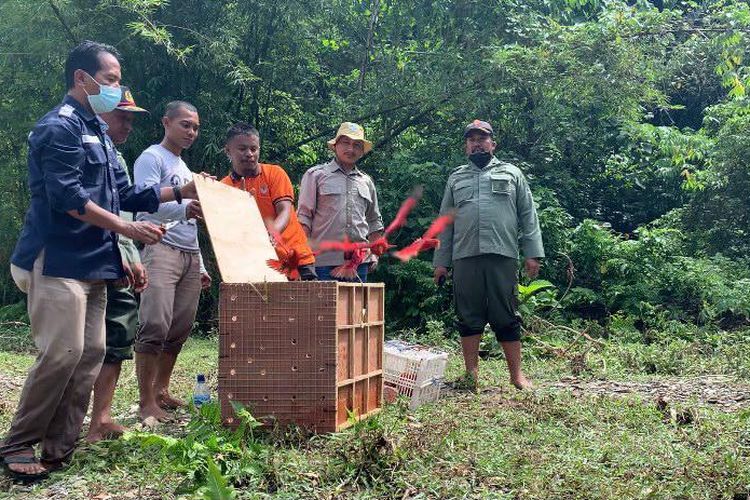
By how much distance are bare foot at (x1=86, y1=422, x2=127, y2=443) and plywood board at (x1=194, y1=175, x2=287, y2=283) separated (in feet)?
3.27

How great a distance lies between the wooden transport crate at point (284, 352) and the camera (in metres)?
3.87

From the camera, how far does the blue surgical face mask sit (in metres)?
3.79

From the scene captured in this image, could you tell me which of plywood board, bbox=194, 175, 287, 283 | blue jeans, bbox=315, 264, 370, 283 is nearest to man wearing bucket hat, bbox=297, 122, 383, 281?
blue jeans, bbox=315, 264, 370, 283

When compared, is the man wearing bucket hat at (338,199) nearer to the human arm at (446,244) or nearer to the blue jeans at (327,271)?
the blue jeans at (327,271)

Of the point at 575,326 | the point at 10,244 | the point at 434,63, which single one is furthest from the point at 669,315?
the point at 10,244

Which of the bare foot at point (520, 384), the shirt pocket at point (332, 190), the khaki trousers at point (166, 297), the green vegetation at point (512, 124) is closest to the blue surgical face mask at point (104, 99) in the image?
the khaki trousers at point (166, 297)

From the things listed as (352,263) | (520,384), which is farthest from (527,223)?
(352,263)

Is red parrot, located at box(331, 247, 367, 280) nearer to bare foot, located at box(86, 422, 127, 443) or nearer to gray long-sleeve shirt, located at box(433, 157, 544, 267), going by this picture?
gray long-sleeve shirt, located at box(433, 157, 544, 267)

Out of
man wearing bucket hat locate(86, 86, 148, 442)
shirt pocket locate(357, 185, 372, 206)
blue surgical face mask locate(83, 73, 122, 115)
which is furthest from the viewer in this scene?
shirt pocket locate(357, 185, 372, 206)

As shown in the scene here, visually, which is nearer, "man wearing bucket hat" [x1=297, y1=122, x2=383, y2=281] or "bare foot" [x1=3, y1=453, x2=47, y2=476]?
"bare foot" [x1=3, y1=453, x2=47, y2=476]

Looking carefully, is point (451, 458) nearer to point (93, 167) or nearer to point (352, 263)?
point (352, 263)

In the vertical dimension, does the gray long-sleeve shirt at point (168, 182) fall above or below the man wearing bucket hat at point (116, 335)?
above

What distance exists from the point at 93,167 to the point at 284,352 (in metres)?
1.29

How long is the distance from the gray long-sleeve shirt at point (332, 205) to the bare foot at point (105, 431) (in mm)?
1798
